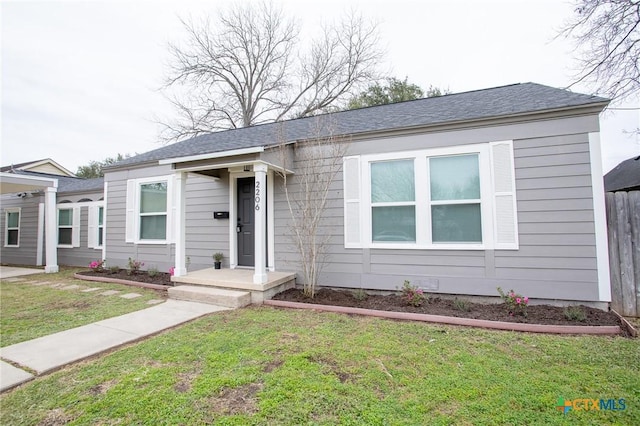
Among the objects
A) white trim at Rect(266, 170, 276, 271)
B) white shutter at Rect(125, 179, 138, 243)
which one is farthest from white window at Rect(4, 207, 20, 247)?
white trim at Rect(266, 170, 276, 271)

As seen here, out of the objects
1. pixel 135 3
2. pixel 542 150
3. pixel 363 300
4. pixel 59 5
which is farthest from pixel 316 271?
pixel 135 3

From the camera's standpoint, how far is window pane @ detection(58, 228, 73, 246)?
994 cm

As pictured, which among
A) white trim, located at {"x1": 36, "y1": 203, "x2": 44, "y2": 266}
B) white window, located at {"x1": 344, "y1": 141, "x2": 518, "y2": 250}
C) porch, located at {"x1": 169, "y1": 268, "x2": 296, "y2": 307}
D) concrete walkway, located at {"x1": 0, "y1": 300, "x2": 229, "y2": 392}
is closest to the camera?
concrete walkway, located at {"x1": 0, "y1": 300, "x2": 229, "y2": 392}

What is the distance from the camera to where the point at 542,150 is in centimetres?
423

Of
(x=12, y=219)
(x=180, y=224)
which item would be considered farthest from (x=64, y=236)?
(x=180, y=224)

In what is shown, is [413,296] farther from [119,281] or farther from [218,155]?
[119,281]

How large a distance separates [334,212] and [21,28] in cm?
898

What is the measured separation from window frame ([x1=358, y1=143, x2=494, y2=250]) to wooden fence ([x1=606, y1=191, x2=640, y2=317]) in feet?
5.66

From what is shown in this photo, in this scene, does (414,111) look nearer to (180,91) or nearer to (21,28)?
(21,28)

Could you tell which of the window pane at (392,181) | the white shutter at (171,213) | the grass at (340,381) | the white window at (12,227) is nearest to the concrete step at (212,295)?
the grass at (340,381)

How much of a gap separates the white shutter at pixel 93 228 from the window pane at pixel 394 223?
9329mm

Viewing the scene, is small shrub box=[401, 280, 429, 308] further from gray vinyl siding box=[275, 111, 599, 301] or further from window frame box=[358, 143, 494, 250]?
window frame box=[358, 143, 494, 250]

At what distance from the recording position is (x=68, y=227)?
9.96m

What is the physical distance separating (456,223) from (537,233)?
112 centimetres
